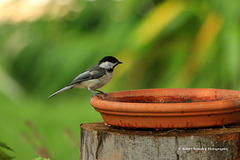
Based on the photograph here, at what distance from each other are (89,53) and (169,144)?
4024mm

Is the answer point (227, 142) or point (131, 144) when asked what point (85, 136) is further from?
point (227, 142)

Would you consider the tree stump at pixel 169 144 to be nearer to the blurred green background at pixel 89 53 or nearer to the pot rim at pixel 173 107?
the pot rim at pixel 173 107

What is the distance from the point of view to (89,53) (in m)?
6.04

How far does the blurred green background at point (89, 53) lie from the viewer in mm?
4922

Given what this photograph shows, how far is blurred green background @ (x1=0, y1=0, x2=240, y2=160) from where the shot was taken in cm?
492

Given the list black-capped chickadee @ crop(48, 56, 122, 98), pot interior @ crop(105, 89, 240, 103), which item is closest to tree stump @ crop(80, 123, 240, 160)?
pot interior @ crop(105, 89, 240, 103)

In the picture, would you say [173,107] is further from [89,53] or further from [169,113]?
[89,53]

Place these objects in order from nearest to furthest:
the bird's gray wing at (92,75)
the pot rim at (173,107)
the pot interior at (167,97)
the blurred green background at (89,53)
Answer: the pot rim at (173,107), the pot interior at (167,97), the bird's gray wing at (92,75), the blurred green background at (89,53)

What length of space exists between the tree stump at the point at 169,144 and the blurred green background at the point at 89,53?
127 centimetres

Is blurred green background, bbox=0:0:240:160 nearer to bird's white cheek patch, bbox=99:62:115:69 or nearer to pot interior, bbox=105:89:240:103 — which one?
bird's white cheek patch, bbox=99:62:115:69

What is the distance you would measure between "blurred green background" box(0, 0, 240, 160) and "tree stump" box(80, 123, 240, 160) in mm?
1269

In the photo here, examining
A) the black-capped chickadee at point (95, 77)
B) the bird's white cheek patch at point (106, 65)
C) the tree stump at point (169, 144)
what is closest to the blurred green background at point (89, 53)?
the black-capped chickadee at point (95, 77)

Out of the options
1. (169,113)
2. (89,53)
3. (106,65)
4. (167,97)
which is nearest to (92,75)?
(106,65)

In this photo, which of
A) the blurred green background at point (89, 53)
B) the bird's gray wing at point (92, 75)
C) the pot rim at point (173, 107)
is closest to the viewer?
the pot rim at point (173, 107)
